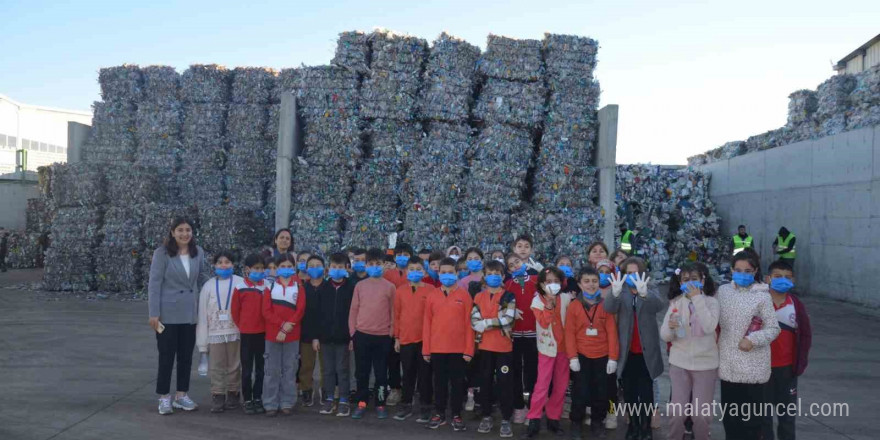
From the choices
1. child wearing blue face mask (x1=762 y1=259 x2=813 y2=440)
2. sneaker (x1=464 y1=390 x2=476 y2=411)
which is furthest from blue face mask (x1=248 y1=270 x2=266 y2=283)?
child wearing blue face mask (x1=762 y1=259 x2=813 y2=440)

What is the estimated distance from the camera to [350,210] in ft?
39.3

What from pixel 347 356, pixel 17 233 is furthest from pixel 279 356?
pixel 17 233

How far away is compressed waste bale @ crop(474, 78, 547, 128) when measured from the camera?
11664 mm

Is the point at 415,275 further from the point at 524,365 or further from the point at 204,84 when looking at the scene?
the point at 204,84

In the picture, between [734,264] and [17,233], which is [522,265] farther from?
[17,233]

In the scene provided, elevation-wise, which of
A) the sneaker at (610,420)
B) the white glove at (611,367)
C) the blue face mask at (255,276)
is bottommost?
the sneaker at (610,420)

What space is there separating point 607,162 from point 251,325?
702 cm

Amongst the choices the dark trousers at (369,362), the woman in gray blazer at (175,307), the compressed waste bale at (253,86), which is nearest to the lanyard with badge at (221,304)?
the woman in gray blazer at (175,307)

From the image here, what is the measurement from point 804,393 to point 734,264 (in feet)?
10.4

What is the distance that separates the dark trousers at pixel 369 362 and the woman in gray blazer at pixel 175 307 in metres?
1.71

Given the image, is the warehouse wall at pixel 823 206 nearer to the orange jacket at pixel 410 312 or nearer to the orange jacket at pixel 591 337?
the orange jacket at pixel 591 337

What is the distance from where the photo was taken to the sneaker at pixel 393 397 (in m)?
7.62

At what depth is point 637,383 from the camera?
643 centimetres

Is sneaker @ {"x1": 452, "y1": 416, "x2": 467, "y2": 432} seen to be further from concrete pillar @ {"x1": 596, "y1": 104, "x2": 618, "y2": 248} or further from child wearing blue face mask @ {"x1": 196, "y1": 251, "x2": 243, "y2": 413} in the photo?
concrete pillar @ {"x1": 596, "y1": 104, "x2": 618, "y2": 248}
